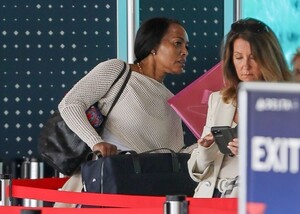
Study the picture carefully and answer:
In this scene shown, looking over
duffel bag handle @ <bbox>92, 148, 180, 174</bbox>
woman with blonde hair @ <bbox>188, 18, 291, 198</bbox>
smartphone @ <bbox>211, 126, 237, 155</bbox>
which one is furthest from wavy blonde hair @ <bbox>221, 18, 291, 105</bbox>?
duffel bag handle @ <bbox>92, 148, 180, 174</bbox>

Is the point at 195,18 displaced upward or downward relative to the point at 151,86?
upward

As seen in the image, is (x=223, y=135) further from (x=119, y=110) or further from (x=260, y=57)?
(x=119, y=110)

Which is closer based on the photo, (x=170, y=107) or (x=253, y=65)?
(x=253, y=65)

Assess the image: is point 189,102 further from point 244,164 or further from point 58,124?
point 244,164

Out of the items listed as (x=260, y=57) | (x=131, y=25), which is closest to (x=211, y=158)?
(x=260, y=57)

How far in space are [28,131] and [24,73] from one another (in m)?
0.39

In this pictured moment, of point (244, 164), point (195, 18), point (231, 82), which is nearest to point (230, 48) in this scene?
point (231, 82)

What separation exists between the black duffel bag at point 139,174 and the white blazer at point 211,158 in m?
0.74

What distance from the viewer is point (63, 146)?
19.2ft

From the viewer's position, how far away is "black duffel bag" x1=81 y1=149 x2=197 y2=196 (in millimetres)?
5273

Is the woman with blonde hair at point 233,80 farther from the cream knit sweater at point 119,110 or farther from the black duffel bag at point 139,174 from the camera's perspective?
the cream knit sweater at point 119,110

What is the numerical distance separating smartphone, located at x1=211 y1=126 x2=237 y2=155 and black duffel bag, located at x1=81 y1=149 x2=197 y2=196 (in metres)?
1.07

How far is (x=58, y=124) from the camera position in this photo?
5.88 meters

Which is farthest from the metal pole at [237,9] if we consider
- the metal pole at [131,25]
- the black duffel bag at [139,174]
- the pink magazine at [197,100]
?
the black duffel bag at [139,174]
